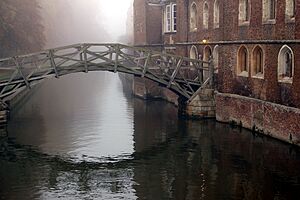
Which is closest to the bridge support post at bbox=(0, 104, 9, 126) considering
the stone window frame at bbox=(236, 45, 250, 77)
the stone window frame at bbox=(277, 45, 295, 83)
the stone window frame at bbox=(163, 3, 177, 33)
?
the stone window frame at bbox=(236, 45, 250, 77)

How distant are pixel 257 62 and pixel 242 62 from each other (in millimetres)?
1498

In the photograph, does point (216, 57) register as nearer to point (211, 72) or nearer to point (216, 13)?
point (211, 72)

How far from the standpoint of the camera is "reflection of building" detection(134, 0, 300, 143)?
70.4 ft

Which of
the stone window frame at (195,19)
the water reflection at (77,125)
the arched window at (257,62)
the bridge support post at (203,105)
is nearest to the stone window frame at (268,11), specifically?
the arched window at (257,62)

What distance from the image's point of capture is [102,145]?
2277 centimetres

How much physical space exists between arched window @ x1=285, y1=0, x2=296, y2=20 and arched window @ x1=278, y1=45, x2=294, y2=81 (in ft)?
4.19

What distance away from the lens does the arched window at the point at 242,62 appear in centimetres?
2605

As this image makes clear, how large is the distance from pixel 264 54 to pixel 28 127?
12637 mm

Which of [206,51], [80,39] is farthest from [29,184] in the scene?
[80,39]

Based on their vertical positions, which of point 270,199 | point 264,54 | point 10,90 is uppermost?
point 264,54

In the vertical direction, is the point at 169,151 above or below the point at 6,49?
below

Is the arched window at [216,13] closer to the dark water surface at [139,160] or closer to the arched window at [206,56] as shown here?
the arched window at [206,56]

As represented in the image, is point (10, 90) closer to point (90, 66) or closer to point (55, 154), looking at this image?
point (90, 66)

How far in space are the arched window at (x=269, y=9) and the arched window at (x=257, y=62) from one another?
5.28 ft
